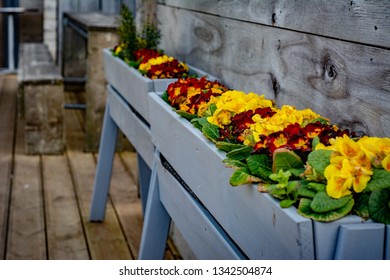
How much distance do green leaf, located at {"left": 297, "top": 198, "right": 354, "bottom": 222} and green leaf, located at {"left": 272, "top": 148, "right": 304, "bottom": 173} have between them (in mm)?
132

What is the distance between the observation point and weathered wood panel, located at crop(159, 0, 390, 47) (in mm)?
1588

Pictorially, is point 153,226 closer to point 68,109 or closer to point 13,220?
point 13,220

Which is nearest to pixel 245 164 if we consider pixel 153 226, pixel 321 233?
pixel 321 233

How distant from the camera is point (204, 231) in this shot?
1.85m

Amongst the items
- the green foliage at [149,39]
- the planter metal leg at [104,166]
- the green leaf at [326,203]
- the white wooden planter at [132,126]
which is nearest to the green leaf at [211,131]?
the green leaf at [326,203]

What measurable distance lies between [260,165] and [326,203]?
0.24m

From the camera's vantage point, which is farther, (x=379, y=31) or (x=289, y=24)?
(x=289, y=24)

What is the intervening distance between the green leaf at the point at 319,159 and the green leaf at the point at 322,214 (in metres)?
0.07

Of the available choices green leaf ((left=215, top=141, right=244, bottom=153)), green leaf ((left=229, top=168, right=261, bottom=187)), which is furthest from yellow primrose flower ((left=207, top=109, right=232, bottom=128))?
green leaf ((left=229, top=168, right=261, bottom=187))

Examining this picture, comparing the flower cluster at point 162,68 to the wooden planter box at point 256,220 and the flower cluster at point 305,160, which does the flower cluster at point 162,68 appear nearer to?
the wooden planter box at point 256,220

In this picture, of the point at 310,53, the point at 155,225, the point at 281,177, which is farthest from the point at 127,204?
the point at 281,177

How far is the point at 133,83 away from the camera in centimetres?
286

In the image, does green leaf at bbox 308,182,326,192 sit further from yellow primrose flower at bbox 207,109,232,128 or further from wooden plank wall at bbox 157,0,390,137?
yellow primrose flower at bbox 207,109,232,128

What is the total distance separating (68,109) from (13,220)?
A: 3.13 meters
